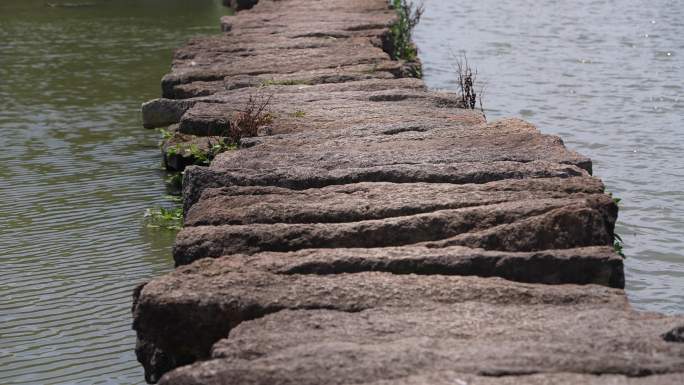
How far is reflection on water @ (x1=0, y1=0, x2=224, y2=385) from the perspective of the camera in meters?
4.04

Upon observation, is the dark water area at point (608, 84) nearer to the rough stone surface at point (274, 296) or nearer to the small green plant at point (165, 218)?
the rough stone surface at point (274, 296)

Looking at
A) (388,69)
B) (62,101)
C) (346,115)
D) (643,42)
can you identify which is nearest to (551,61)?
(643,42)

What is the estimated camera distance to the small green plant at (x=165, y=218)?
5.39 m

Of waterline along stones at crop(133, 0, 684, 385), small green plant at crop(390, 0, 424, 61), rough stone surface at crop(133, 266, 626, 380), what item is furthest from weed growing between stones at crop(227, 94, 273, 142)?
small green plant at crop(390, 0, 424, 61)

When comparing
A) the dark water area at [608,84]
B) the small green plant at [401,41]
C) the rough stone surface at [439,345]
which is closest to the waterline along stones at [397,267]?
the rough stone surface at [439,345]

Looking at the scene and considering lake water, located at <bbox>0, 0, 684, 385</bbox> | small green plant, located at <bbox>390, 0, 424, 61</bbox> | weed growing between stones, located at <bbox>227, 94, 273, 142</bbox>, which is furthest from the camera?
small green plant, located at <bbox>390, 0, 424, 61</bbox>

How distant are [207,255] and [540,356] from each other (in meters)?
1.29

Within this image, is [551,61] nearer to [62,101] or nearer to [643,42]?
[643,42]

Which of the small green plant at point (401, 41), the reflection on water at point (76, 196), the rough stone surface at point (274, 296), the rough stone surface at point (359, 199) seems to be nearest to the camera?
the rough stone surface at point (274, 296)

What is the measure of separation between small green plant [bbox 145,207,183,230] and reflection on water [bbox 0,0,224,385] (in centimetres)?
5

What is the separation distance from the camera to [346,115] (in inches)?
221

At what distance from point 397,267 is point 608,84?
20.8 ft

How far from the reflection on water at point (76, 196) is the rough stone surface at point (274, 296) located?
0.58 metres

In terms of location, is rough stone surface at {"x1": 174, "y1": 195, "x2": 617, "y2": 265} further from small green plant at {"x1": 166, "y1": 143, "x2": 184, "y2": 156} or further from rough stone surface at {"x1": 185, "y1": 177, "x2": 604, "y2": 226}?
small green plant at {"x1": 166, "y1": 143, "x2": 184, "y2": 156}
